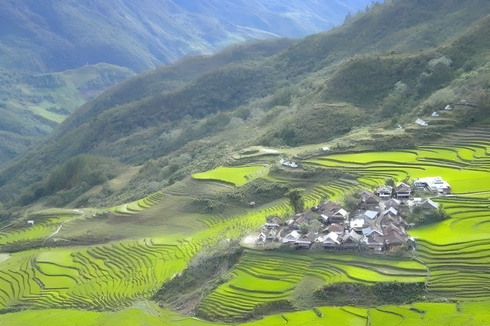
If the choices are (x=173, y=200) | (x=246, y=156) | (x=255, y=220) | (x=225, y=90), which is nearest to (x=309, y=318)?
(x=255, y=220)

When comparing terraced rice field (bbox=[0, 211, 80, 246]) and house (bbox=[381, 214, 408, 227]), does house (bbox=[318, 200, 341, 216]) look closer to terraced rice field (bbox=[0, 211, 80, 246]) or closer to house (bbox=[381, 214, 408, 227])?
house (bbox=[381, 214, 408, 227])

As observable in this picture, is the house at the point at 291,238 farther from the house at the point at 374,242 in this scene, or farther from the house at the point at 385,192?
the house at the point at 385,192

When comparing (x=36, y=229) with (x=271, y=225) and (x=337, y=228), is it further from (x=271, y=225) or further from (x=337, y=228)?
(x=337, y=228)

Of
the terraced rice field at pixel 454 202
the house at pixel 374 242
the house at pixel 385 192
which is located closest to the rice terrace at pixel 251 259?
the terraced rice field at pixel 454 202

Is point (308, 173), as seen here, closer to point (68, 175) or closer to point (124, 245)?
point (124, 245)

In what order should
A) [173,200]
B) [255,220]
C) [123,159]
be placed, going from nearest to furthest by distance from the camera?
[255,220], [173,200], [123,159]

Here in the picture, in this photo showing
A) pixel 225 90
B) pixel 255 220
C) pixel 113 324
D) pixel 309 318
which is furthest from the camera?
pixel 225 90

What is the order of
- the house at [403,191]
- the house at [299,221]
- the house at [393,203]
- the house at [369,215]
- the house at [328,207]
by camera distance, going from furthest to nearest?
the house at [403,191] → the house at [328,207] → the house at [299,221] → the house at [393,203] → the house at [369,215]
